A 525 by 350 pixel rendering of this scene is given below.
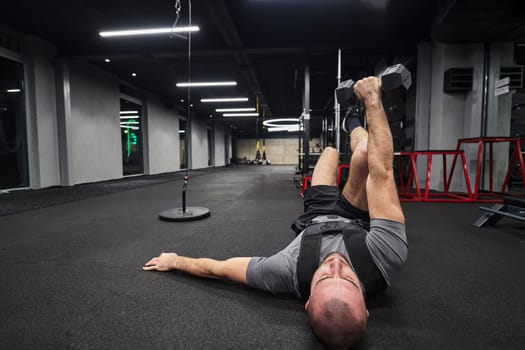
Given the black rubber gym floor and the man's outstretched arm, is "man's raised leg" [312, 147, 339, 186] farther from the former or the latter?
the man's outstretched arm

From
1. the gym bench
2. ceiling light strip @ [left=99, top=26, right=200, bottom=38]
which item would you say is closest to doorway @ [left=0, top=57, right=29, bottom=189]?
ceiling light strip @ [left=99, top=26, right=200, bottom=38]

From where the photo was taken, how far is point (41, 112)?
4852mm

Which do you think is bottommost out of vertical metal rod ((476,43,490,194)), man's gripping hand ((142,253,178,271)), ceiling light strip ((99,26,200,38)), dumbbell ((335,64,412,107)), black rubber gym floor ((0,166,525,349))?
black rubber gym floor ((0,166,525,349))

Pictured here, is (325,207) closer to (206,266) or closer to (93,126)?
(206,266)

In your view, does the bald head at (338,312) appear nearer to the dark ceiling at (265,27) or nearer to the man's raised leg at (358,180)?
the man's raised leg at (358,180)

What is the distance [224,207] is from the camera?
3.28m

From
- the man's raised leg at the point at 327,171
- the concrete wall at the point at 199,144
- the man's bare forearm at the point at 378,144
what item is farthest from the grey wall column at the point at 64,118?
the concrete wall at the point at 199,144

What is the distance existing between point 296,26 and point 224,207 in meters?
3.21

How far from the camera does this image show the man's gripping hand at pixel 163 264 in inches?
56.2

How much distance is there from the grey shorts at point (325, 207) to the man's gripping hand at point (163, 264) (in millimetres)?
679

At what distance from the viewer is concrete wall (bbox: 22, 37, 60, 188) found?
4.71 m

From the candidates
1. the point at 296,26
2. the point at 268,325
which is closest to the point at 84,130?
the point at 296,26

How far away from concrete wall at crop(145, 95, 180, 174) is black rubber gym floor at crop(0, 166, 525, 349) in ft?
22.3

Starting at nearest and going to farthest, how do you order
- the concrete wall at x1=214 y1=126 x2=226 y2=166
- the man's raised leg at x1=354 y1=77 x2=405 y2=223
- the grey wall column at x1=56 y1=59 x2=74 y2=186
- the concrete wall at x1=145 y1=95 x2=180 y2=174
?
the man's raised leg at x1=354 y1=77 x2=405 y2=223 < the grey wall column at x1=56 y1=59 x2=74 y2=186 < the concrete wall at x1=145 y1=95 x2=180 y2=174 < the concrete wall at x1=214 y1=126 x2=226 y2=166
